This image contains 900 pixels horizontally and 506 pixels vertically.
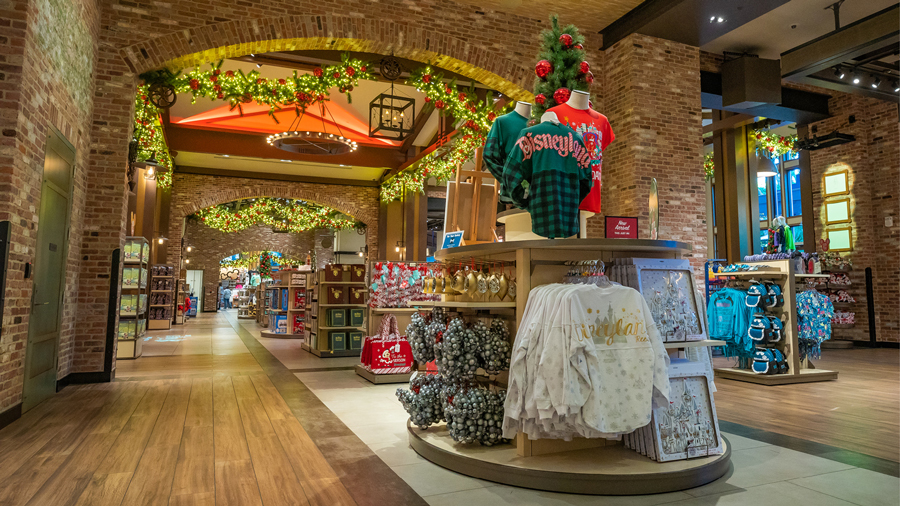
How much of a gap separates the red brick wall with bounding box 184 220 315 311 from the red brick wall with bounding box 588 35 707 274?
65.3ft

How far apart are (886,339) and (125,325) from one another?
41.9 ft

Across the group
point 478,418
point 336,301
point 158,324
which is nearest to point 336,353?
point 336,301

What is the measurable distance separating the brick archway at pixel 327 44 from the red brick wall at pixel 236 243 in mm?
19284

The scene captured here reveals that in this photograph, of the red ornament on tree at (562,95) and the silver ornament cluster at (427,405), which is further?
the red ornament on tree at (562,95)

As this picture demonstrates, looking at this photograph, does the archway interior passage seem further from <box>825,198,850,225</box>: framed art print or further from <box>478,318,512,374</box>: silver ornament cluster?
<box>825,198,850,225</box>: framed art print

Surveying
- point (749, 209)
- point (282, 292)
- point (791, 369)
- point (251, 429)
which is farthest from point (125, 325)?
point (749, 209)

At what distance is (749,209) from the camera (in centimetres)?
969

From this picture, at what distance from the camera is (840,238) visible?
34.6 feet

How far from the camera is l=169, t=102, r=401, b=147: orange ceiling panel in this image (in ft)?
38.8

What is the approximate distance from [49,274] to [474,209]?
3669 mm

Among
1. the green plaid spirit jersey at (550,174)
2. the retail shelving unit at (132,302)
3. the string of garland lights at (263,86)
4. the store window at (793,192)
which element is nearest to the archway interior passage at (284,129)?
the string of garland lights at (263,86)

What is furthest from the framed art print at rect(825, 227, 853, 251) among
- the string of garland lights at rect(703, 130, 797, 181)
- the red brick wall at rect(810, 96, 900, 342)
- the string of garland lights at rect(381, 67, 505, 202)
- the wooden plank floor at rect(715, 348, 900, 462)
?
the string of garland lights at rect(381, 67, 505, 202)

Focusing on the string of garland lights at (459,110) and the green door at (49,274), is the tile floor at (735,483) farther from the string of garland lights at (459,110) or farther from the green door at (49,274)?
the string of garland lights at (459,110)

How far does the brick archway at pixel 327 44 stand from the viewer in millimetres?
5941
